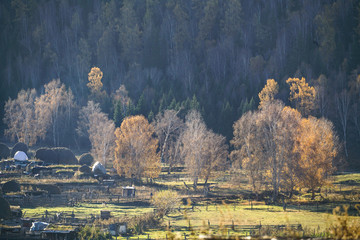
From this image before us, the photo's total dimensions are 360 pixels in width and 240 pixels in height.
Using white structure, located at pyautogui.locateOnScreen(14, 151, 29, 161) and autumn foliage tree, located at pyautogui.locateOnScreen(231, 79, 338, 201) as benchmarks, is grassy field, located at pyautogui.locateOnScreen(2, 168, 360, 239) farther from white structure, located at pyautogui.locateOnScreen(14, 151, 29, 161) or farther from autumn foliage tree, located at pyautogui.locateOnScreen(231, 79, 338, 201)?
white structure, located at pyautogui.locateOnScreen(14, 151, 29, 161)

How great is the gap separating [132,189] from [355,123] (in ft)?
193

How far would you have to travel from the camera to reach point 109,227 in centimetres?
4381

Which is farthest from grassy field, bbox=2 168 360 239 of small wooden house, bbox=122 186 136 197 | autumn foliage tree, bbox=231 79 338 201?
small wooden house, bbox=122 186 136 197

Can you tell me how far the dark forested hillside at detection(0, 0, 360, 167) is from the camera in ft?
395

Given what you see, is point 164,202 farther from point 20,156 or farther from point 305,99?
point 305,99

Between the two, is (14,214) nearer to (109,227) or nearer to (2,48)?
(109,227)

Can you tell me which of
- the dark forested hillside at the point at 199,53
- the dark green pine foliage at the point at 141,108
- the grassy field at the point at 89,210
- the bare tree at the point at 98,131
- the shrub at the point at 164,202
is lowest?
the grassy field at the point at 89,210

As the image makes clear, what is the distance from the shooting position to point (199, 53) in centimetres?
16962

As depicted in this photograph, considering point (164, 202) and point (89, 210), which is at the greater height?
point (164, 202)

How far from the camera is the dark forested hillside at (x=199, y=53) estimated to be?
395 ft

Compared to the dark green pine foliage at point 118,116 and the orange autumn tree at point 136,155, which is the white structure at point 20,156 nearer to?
the orange autumn tree at point 136,155

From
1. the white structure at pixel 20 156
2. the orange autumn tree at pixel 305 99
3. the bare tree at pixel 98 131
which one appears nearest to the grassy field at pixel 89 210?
the bare tree at pixel 98 131

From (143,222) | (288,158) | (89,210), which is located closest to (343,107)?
(288,158)

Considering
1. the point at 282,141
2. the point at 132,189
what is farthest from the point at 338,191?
the point at 132,189
